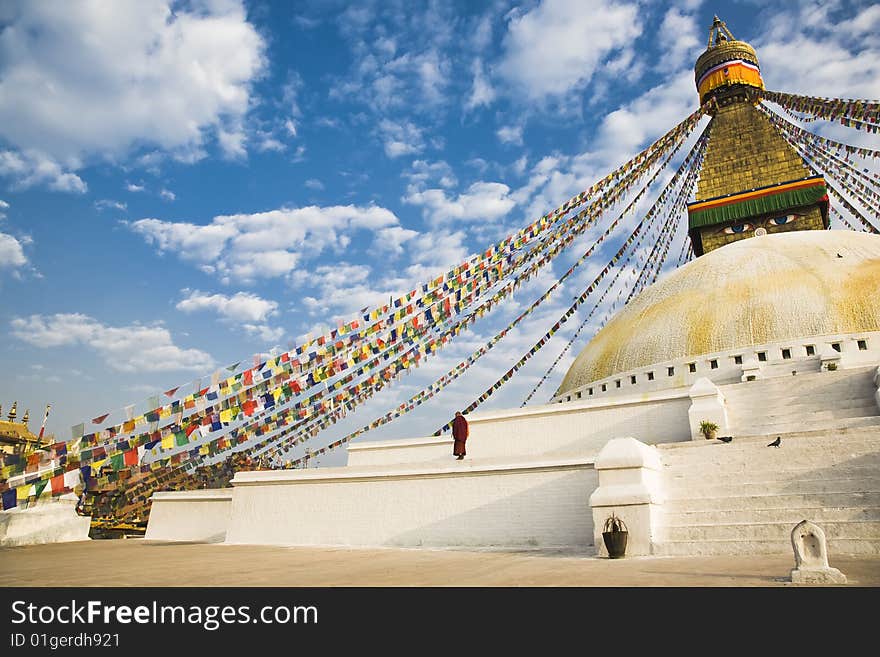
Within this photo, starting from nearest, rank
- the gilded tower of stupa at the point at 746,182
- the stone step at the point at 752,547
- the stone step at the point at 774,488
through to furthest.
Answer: the stone step at the point at 752,547 < the stone step at the point at 774,488 < the gilded tower of stupa at the point at 746,182

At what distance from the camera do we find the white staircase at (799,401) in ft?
34.2

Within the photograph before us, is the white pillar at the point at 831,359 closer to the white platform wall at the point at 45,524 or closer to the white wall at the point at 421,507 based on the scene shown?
the white wall at the point at 421,507

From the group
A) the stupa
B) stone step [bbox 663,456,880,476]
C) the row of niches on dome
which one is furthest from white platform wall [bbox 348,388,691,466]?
stone step [bbox 663,456,880,476]

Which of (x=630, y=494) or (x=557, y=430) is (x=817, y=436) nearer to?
(x=630, y=494)

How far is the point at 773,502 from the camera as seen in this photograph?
21.9 ft

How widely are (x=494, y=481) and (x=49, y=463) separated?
26.9ft

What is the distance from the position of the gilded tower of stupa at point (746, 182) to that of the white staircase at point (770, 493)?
51.9ft

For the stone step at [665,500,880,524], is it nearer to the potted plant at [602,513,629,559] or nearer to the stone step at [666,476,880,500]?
the stone step at [666,476,880,500]

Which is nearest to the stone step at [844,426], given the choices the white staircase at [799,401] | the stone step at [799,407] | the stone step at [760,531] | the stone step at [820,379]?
the white staircase at [799,401]

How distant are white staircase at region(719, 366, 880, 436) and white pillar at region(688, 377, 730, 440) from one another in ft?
1.15

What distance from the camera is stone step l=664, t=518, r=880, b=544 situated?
576 cm

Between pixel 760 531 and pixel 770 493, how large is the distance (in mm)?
863
